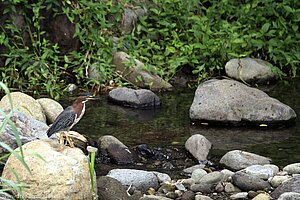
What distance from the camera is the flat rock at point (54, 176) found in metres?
5.47

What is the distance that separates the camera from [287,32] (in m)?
11.7

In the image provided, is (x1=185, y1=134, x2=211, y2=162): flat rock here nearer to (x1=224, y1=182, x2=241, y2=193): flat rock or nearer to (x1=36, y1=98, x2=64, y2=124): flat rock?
(x1=224, y1=182, x2=241, y2=193): flat rock

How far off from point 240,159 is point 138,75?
362 cm

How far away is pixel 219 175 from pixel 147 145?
1317 millimetres

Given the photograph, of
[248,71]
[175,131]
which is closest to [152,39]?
[248,71]

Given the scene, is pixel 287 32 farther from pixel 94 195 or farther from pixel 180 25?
pixel 94 195

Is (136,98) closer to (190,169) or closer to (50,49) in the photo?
(50,49)

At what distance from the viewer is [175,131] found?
8727 millimetres

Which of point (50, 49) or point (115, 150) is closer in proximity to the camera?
point (115, 150)

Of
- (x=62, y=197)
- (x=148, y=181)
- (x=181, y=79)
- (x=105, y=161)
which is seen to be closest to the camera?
(x=62, y=197)

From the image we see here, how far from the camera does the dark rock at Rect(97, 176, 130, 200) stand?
609 cm

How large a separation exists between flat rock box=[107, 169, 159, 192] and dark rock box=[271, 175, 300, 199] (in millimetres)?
1086

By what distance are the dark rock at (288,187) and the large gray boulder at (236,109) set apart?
2.35 metres

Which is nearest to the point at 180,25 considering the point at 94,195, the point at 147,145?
the point at 147,145
